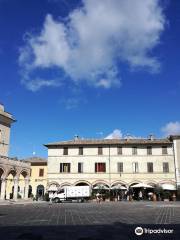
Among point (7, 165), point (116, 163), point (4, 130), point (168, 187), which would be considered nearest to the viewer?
point (7, 165)

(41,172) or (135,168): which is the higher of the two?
(41,172)

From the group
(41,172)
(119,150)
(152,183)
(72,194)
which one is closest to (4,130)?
(72,194)

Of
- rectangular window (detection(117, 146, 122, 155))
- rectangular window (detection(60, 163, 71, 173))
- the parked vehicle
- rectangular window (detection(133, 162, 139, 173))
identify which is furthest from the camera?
rectangular window (detection(60, 163, 71, 173))

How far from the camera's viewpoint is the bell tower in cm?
4111

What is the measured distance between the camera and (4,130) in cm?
4175

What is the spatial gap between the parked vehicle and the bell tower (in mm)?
8515

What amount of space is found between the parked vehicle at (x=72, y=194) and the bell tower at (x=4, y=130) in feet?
27.9

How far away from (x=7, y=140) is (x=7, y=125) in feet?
6.37

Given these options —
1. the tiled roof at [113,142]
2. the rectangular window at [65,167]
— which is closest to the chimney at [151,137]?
the tiled roof at [113,142]

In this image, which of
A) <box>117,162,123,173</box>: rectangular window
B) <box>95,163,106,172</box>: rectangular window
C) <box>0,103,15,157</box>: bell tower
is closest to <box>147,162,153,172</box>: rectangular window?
<box>117,162,123,173</box>: rectangular window

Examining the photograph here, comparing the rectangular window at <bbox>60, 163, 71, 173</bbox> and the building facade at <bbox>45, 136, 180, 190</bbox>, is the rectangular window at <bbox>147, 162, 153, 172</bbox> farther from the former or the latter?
the rectangular window at <bbox>60, 163, 71, 173</bbox>

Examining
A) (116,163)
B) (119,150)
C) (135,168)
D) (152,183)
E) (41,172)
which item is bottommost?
(152,183)

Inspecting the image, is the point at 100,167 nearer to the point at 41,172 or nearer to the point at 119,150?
the point at 119,150

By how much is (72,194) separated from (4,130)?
11975mm
